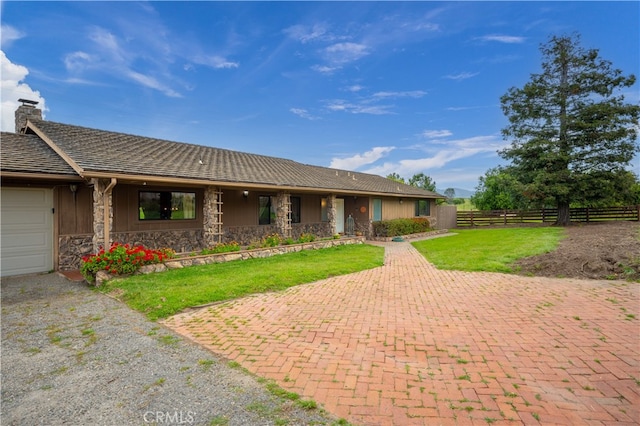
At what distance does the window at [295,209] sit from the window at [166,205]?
5.00 m

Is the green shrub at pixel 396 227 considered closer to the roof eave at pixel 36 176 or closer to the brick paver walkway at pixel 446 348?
the brick paver walkway at pixel 446 348

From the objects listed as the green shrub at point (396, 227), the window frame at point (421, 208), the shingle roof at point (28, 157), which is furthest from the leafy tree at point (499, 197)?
the shingle roof at point (28, 157)

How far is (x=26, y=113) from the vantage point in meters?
10.9

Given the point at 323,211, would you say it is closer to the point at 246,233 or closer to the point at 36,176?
the point at 246,233

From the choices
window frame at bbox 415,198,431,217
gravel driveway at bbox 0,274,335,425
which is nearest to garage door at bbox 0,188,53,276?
gravel driveway at bbox 0,274,335,425

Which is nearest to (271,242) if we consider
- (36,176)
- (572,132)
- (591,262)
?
(36,176)

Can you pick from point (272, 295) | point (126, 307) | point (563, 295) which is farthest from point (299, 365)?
point (563, 295)

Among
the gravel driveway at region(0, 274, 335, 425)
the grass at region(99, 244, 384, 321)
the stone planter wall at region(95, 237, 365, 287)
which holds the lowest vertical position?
the gravel driveway at region(0, 274, 335, 425)

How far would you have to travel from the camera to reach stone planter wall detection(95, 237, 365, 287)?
8125 mm

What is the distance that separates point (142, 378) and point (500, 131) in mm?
25822

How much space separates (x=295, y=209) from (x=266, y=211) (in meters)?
1.85

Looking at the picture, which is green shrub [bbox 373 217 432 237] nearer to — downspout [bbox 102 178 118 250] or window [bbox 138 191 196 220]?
window [bbox 138 191 196 220]

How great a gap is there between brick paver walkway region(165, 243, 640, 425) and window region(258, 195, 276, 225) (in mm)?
7486

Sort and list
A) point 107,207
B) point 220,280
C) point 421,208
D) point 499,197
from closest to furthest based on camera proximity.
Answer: point 220,280
point 107,207
point 421,208
point 499,197
